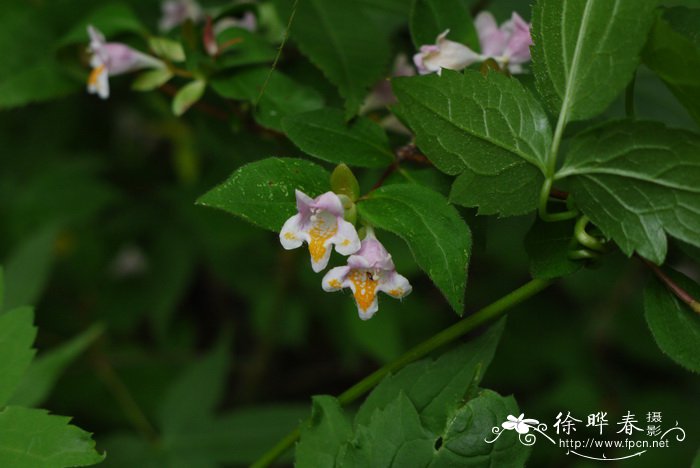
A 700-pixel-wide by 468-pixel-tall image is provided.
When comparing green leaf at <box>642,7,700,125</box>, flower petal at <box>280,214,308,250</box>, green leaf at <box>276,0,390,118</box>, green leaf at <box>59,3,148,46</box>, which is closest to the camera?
green leaf at <box>642,7,700,125</box>

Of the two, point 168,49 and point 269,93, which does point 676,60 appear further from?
point 168,49

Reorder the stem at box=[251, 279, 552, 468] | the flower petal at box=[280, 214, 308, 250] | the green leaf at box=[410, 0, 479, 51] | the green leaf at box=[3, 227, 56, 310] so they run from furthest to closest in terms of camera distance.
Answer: the green leaf at box=[3, 227, 56, 310]
the green leaf at box=[410, 0, 479, 51]
the stem at box=[251, 279, 552, 468]
the flower petal at box=[280, 214, 308, 250]

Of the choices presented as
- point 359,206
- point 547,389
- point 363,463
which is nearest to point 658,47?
point 359,206

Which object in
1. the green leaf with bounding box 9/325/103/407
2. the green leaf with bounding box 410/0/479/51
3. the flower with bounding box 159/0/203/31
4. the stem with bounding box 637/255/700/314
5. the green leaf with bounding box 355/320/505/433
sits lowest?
the green leaf with bounding box 9/325/103/407

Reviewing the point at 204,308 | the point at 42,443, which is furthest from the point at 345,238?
the point at 204,308

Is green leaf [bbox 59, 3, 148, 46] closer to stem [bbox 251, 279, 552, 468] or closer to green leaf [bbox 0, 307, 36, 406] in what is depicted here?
green leaf [bbox 0, 307, 36, 406]

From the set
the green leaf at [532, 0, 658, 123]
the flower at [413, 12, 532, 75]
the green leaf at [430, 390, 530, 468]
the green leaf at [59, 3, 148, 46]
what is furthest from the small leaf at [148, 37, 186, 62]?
the green leaf at [430, 390, 530, 468]

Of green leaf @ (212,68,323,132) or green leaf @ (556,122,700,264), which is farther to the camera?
green leaf @ (212,68,323,132)
